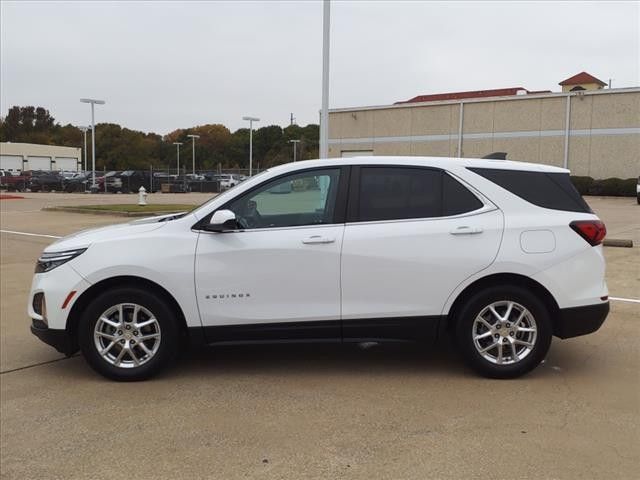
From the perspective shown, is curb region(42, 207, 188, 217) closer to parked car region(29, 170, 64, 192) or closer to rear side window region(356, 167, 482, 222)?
rear side window region(356, 167, 482, 222)

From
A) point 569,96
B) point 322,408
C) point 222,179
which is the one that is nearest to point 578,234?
point 322,408

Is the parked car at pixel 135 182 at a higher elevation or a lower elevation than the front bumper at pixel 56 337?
higher

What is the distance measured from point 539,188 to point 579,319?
105 centimetres

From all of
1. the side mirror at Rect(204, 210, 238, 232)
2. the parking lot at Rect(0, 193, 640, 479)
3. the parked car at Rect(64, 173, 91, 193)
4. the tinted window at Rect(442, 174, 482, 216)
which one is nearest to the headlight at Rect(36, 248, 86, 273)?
the parking lot at Rect(0, 193, 640, 479)

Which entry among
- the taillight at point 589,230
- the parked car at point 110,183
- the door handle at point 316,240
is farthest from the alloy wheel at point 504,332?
the parked car at point 110,183

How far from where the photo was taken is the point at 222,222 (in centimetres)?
456

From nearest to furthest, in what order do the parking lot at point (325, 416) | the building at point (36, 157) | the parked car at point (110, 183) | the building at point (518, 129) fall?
1. the parking lot at point (325, 416)
2. the building at point (518, 129)
3. the parked car at point (110, 183)
4. the building at point (36, 157)

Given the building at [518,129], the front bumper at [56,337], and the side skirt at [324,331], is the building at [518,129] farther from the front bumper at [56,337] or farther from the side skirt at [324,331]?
the front bumper at [56,337]

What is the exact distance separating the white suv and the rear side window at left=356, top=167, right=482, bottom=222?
0.01 metres

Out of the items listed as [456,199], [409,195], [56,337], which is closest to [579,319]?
[456,199]

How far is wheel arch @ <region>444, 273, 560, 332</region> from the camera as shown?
4.72 meters

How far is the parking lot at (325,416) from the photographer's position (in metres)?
3.46

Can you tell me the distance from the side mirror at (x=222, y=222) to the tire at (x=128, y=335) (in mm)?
691

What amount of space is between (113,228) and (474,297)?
292cm
